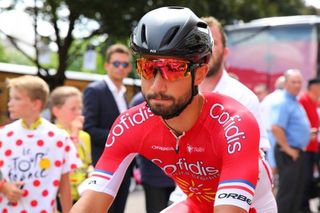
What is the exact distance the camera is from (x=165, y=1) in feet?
54.3

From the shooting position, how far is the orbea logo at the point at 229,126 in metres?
2.62

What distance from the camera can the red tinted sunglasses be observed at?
265 cm

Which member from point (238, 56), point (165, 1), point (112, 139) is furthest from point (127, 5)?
point (112, 139)

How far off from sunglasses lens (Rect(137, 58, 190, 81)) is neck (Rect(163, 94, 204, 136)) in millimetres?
195

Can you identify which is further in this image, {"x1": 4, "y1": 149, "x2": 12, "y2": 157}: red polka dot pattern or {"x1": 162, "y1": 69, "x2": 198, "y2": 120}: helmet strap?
{"x1": 4, "y1": 149, "x2": 12, "y2": 157}: red polka dot pattern

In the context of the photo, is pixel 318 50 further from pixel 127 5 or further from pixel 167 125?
pixel 167 125

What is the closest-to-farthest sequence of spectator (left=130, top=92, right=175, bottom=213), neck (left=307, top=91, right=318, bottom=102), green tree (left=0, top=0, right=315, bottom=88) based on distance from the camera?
spectator (left=130, top=92, right=175, bottom=213)
neck (left=307, top=91, right=318, bottom=102)
green tree (left=0, top=0, right=315, bottom=88)

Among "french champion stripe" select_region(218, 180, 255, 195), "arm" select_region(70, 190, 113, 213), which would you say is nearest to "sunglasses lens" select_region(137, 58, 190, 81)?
"french champion stripe" select_region(218, 180, 255, 195)

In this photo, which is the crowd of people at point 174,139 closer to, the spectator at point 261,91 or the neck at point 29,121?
the neck at point 29,121

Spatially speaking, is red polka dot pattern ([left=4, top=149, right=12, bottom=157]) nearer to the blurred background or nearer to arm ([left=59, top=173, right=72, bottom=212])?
arm ([left=59, top=173, right=72, bottom=212])

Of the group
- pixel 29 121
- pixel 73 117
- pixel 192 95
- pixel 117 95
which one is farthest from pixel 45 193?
pixel 192 95

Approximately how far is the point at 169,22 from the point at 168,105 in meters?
0.36

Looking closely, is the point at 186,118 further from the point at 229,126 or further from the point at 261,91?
the point at 261,91

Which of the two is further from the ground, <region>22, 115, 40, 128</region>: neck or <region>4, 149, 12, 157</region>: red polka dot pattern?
<region>22, 115, 40, 128</region>: neck
